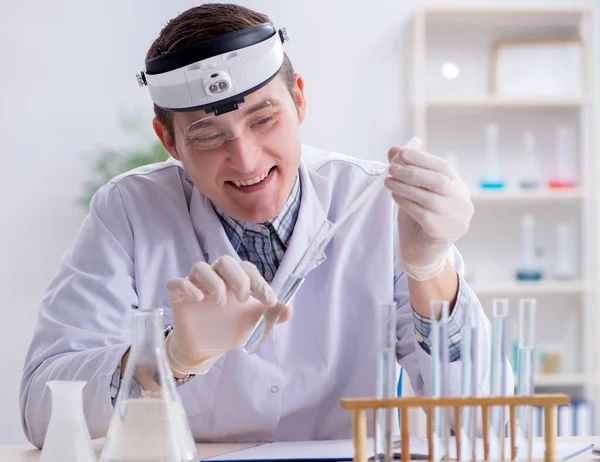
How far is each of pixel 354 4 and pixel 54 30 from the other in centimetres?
141

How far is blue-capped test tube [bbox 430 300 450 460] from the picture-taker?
3.14 feet

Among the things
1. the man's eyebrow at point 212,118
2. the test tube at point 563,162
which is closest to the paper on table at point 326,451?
the man's eyebrow at point 212,118

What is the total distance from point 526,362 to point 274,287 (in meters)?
0.74

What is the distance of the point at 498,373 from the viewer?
983 millimetres

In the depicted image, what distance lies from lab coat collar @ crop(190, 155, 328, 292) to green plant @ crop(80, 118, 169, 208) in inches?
79.6

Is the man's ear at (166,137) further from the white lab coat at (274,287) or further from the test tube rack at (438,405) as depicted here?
the test tube rack at (438,405)

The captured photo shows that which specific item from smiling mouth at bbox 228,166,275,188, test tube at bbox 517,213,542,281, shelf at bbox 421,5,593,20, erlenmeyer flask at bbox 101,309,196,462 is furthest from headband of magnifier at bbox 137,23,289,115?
test tube at bbox 517,213,542,281

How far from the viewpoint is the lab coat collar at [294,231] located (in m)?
1.68

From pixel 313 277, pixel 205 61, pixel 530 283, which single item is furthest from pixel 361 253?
pixel 530 283

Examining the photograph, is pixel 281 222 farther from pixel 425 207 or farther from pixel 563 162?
pixel 563 162

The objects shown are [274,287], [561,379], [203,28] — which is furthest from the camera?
[561,379]

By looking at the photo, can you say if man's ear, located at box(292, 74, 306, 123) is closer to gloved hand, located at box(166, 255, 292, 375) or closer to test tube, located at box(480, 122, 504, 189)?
gloved hand, located at box(166, 255, 292, 375)

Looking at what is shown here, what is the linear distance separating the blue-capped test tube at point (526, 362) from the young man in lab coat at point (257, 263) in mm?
381

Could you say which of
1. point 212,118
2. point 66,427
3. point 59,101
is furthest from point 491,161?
point 66,427
